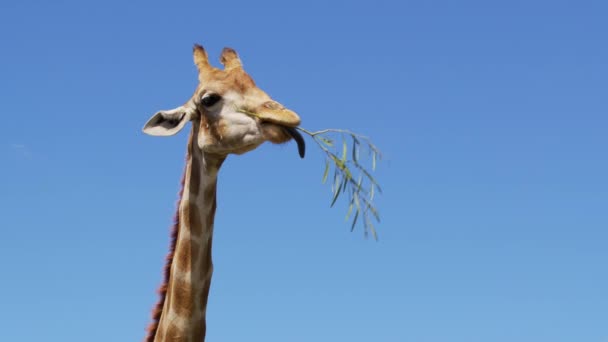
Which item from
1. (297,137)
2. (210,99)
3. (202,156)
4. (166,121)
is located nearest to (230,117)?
(210,99)

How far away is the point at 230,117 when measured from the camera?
34.2 ft

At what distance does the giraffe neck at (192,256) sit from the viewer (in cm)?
1028

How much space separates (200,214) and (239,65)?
6.48 ft

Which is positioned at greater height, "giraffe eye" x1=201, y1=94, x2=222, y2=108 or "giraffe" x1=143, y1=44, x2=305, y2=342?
"giraffe eye" x1=201, y1=94, x2=222, y2=108

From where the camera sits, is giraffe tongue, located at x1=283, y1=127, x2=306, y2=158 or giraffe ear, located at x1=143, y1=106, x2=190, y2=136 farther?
giraffe ear, located at x1=143, y1=106, x2=190, y2=136

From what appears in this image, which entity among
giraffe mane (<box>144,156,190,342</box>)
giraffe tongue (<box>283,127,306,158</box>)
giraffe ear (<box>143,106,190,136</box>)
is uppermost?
giraffe ear (<box>143,106,190,136</box>)

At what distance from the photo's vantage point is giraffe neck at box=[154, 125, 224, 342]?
1028 centimetres

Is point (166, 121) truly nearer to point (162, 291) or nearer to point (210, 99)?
point (210, 99)

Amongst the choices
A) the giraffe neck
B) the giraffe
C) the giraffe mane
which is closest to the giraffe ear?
the giraffe

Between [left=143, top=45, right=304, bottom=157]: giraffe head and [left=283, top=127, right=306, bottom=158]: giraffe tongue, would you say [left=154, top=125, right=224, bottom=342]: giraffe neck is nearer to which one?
[left=143, top=45, right=304, bottom=157]: giraffe head

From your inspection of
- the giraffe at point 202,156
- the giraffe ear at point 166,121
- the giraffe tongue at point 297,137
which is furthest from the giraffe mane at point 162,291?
the giraffe tongue at point 297,137

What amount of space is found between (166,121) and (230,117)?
0.93 meters

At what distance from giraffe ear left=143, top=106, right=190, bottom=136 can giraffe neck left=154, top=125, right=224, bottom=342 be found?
22cm

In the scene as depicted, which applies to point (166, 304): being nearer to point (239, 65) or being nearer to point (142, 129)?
point (142, 129)
